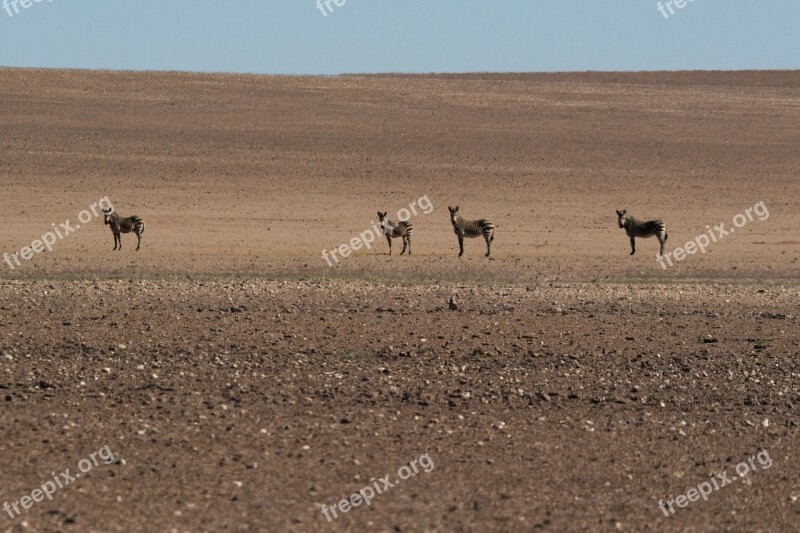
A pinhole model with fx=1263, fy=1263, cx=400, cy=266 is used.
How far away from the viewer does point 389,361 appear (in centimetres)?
1189

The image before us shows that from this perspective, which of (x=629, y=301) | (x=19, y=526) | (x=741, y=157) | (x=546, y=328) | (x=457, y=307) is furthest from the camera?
(x=741, y=157)

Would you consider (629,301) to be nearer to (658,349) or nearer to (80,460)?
(658,349)

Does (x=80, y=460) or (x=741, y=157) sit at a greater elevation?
(x=741, y=157)

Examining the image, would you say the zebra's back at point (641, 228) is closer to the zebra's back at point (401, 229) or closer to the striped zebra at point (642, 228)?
the striped zebra at point (642, 228)

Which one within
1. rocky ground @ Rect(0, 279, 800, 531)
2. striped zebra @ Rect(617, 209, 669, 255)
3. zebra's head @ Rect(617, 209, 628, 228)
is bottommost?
rocky ground @ Rect(0, 279, 800, 531)

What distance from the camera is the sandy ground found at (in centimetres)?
770

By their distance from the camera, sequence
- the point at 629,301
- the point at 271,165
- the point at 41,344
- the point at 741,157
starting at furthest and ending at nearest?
the point at 741,157 → the point at 271,165 → the point at 629,301 → the point at 41,344

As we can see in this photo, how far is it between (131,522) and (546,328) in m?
7.69

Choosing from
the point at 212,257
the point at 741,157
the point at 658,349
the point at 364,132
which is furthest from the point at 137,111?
the point at 658,349

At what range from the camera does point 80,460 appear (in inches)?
324

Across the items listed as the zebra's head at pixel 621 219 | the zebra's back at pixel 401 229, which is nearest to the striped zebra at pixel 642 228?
the zebra's head at pixel 621 219

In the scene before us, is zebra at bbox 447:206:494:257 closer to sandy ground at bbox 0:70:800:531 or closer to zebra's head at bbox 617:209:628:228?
sandy ground at bbox 0:70:800:531

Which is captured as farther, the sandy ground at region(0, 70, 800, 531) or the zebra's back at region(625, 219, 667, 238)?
the zebra's back at region(625, 219, 667, 238)

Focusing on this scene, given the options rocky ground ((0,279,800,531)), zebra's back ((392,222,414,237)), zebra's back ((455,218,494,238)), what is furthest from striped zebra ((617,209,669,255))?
rocky ground ((0,279,800,531))
